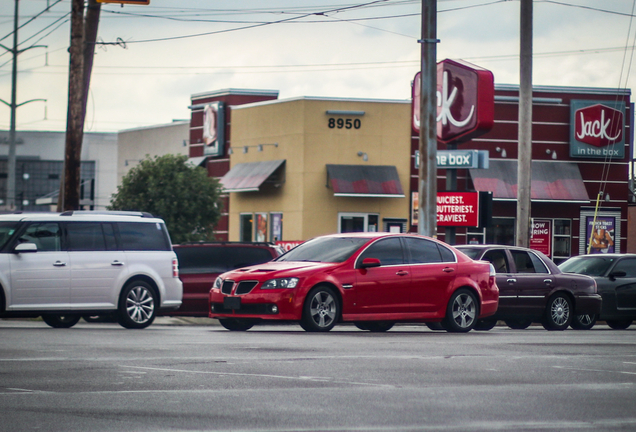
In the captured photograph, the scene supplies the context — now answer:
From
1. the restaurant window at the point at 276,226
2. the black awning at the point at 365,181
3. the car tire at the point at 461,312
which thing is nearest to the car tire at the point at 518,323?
the car tire at the point at 461,312

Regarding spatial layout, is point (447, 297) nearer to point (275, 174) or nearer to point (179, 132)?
point (275, 174)

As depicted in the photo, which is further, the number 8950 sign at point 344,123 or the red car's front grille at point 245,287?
the number 8950 sign at point 344,123

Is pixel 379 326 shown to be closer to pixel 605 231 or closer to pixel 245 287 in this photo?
pixel 245 287

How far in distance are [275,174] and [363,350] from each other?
30.9 meters

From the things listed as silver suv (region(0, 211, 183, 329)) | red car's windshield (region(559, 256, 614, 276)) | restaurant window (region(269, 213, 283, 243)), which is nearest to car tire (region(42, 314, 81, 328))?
silver suv (region(0, 211, 183, 329))

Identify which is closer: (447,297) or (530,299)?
(447,297)

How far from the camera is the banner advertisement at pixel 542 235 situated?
43344 millimetres

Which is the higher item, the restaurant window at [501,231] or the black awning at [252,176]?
the black awning at [252,176]

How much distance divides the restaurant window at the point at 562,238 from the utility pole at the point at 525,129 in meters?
18.9

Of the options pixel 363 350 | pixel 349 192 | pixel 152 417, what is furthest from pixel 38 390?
pixel 349 192

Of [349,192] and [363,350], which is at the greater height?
[349,192]

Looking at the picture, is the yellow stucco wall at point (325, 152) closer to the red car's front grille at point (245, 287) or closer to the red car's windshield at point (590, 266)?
the red car's windshield at point (590, 266)

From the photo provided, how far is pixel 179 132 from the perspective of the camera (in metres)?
61.4

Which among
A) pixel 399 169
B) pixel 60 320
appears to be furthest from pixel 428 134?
pixel 399 169
